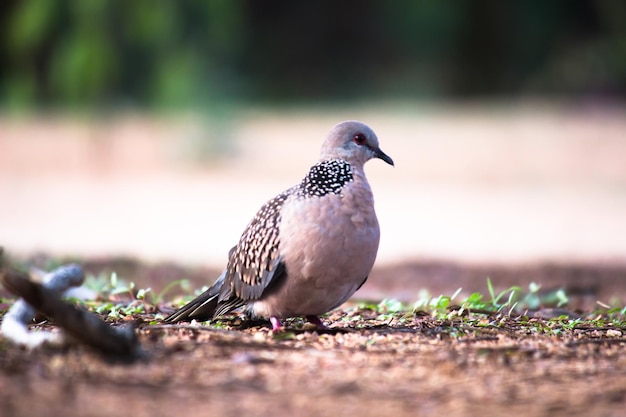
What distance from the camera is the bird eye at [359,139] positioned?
15.1ft

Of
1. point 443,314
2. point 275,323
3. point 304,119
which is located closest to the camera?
point 275,323

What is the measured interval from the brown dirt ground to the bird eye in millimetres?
867

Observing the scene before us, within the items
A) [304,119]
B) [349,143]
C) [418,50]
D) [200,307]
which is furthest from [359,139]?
[418,50]

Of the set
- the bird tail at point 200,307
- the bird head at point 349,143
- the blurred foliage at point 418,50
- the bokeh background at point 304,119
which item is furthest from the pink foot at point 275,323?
the blurred foliage at point 418,50

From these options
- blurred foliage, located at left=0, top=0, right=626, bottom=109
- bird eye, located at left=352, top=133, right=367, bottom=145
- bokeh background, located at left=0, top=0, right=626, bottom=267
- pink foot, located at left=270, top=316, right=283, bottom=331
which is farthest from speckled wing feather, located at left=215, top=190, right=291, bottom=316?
blurred foliage, located at left=0, top=0, right=626, bottom=109

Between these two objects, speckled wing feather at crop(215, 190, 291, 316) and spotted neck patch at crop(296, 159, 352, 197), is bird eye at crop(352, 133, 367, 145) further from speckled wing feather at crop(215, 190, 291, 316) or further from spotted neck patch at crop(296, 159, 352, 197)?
speckled wing feather at crop(215, 190, 291, 316)

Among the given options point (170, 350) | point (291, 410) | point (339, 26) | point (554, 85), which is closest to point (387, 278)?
point (170, 350)

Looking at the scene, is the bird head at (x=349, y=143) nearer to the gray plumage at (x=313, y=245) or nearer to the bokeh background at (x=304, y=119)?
the gray plumage at (x=313, y=245)

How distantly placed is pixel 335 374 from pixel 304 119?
1784 centimetres

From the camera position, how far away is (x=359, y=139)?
461 centimetres

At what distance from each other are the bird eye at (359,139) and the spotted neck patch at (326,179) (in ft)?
0.53

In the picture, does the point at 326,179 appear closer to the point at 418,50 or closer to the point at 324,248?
the point at 324,248

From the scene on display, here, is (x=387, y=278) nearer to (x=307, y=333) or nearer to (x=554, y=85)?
(x=307, y=333)

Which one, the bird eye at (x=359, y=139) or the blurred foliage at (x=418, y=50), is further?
the blurred foliage at (x=418, y=50)
